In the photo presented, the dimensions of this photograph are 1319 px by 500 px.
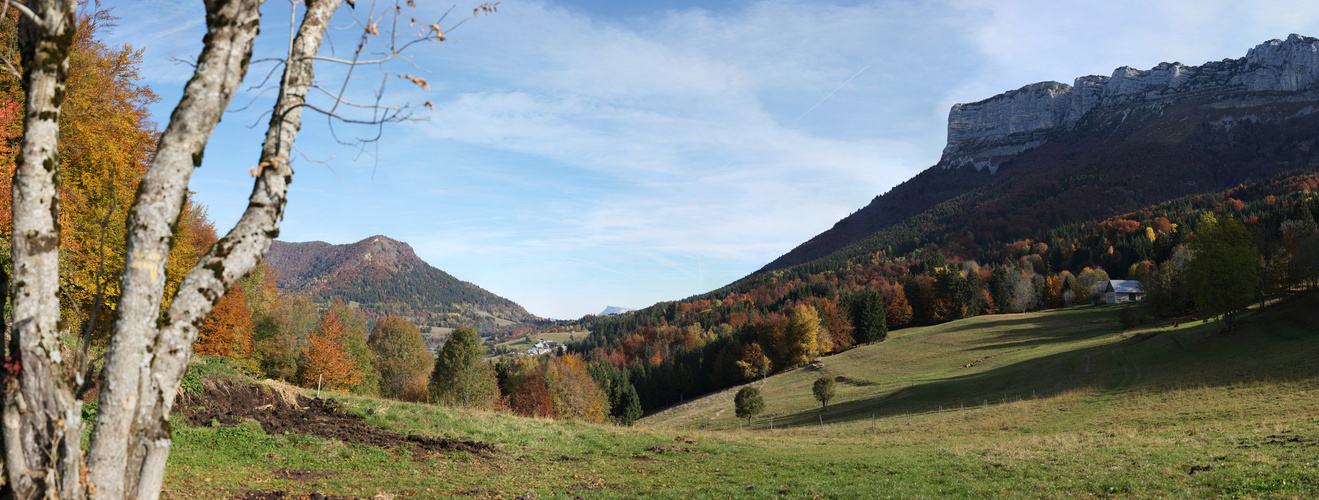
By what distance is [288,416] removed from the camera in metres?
19.3

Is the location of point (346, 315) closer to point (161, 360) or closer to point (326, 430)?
point (326, 430)

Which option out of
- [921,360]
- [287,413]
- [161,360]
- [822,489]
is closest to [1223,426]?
[822,489]

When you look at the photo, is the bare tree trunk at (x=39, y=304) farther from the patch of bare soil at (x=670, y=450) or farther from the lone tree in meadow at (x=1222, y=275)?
the lone tree in meadow at (x=1222, y=275)

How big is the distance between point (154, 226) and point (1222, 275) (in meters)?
73.5

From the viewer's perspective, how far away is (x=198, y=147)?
4426 millimetres

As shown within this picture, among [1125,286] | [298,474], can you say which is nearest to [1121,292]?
[1125,286]

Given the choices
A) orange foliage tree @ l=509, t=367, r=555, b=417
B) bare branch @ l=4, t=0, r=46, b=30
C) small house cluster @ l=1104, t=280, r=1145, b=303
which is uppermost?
small house cluster @ l=1104, t=280, r=1145, b=303

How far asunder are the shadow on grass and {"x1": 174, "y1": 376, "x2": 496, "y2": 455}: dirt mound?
4296cm

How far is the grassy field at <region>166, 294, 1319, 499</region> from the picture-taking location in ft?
46.0

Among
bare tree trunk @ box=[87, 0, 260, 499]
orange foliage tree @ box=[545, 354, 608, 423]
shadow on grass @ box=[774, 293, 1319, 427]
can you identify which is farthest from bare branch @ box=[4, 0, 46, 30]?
orange foliage tree @ box=[545, 354, 608, 423]

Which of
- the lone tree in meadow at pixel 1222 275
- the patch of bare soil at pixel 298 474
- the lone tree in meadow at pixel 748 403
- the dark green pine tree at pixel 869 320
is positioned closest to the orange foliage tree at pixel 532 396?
the lone tree in meadow at pixel 748 403

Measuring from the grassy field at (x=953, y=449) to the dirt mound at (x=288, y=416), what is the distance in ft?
2.92

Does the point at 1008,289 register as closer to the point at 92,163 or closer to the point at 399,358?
the point at 399,358

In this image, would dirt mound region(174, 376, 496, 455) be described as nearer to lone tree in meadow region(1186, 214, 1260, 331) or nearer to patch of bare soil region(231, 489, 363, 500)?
patch of bare soil region(231, 489, 363, 500)
